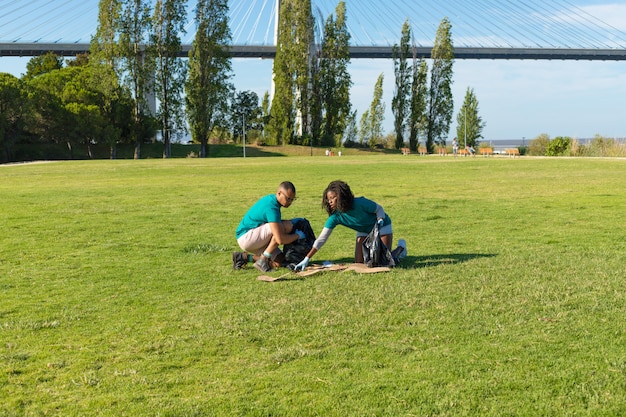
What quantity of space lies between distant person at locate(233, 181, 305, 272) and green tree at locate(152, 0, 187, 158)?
5354 centimetres

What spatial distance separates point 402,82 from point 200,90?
867 inches

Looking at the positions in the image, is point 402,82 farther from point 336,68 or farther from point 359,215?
point 359,215

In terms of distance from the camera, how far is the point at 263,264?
297 inches

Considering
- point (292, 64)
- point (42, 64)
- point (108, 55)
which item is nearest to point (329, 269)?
point (108, 55)

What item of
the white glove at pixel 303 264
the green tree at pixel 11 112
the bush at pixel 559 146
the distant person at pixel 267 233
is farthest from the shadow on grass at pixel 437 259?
the green tree at pixel 11 112

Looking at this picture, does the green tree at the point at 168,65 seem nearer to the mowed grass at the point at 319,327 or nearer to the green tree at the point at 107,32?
the green tree at the point at 107,32

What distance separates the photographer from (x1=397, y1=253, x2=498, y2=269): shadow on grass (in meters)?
7.71

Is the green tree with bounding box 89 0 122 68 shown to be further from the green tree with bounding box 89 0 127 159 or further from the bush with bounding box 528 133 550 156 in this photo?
the bush with bounding box 528 133 550 156

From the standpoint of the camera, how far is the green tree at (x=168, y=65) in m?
58.9

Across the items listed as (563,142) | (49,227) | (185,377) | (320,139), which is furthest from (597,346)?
(320,139)

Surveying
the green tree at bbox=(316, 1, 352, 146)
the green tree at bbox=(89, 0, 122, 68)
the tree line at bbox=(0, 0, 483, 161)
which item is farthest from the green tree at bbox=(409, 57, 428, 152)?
the green tree at bbox=(89, 0, 122, 68)

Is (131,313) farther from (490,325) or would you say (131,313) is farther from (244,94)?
(244,94)

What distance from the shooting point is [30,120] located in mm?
52125

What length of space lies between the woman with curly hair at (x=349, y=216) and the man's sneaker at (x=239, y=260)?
0.68 meters
